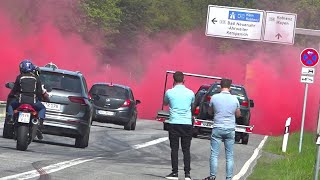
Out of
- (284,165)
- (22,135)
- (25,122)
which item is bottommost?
(284,165)

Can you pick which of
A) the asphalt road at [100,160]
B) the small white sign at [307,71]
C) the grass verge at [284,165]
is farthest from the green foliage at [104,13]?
the asphalt road at [100,160]

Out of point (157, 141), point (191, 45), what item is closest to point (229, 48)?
point (191, 45)

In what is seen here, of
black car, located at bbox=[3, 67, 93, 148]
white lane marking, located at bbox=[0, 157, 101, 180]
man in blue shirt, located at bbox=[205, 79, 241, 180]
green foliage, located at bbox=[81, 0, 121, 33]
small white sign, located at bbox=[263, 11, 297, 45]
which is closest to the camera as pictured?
white lane marking, located at bbox=[0, 157, 101, 180]

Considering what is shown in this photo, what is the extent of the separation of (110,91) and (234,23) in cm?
1283

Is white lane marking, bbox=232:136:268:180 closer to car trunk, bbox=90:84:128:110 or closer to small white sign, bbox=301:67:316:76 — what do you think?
→ small white sign, bbox=301:67:316:76

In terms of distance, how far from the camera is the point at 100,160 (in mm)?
20172

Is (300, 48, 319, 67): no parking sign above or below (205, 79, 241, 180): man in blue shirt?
above

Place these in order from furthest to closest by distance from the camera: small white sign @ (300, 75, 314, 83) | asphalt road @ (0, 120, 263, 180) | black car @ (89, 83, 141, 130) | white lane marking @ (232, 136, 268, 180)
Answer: black car @ (89, 83, 141, 130), small white sign @ (300, 75, 314, 83), white lane marking @ (232, 136, 268, 180), asphalt road @ (0, 120, 263, 180)

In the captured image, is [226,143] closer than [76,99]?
Yes

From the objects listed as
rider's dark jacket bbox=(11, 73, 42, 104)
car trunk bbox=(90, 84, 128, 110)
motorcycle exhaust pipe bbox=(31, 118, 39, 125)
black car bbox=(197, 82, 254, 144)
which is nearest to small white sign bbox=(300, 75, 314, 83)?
black car bbox=(197, 82, 254, 144)

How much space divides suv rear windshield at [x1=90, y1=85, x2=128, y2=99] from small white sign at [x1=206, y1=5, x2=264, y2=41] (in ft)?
37.6

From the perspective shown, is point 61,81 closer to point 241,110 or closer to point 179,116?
point 179,116

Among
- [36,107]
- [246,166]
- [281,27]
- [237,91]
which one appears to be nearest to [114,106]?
[237,91]

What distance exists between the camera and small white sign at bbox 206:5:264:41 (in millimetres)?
48312
